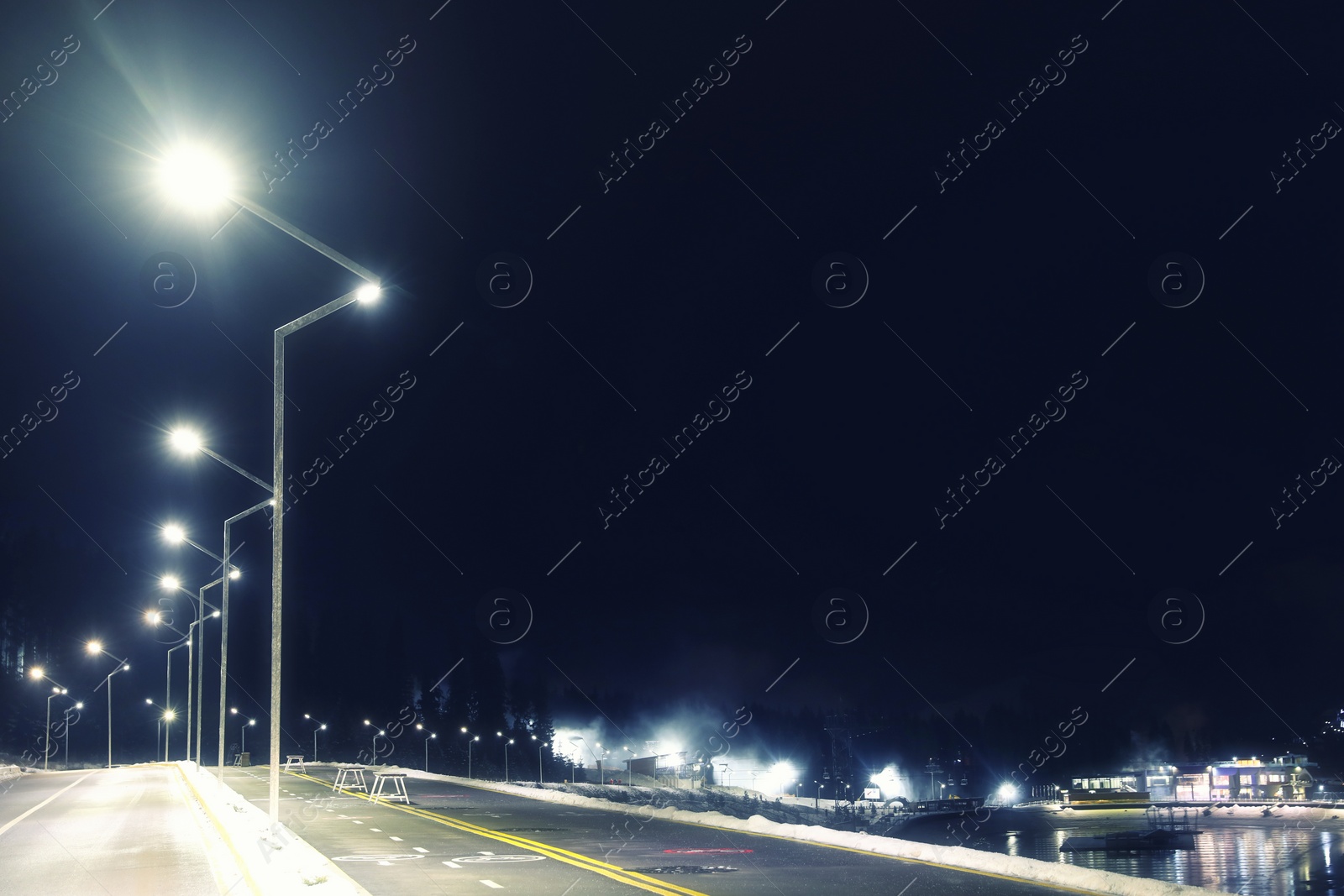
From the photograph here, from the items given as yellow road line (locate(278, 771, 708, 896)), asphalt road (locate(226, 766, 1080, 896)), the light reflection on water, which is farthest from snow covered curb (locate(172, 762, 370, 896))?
the light reflection on water

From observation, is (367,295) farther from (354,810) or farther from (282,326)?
(354,810)

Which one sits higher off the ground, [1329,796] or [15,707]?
[15,707]

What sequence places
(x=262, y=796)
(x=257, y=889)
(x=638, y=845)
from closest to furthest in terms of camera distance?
(x=257, y=889)
(x=638, y=845)
(x=262, y=796)

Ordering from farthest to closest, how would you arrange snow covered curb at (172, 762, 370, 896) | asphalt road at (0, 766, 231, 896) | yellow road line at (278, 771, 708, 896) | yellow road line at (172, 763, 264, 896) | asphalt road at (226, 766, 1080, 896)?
asphalt road at (0, 766, 231, 896) < asphalt road at (226, 766, 1080, 896) < yellow road line at (278, 771, 708, 896) < yellow road line at (172, 763, 264, 896) < snow covered curb at (172, 762, 370, 896)

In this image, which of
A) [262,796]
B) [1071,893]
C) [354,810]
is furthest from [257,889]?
[262,796]

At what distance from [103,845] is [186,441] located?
955 centimetres

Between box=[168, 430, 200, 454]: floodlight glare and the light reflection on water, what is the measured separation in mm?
25697

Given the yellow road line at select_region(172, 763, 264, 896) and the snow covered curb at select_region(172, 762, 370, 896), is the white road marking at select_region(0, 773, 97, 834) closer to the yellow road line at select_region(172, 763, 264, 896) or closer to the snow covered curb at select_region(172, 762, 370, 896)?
the yellow road line at select_region(172, 763, 264, 896)

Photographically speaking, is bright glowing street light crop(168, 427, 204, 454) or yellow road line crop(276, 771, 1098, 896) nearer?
yellow road line crop(276, 771, 1098, 896)

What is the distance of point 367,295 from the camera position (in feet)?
61.3

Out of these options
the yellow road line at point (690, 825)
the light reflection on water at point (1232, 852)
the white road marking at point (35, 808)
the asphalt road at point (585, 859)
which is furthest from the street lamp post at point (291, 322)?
the light reflection on water at point (1232, 852)

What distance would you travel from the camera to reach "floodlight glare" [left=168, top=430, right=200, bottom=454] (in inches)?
1113

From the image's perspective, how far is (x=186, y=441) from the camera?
93.7 feet

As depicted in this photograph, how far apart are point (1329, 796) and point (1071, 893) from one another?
176m
